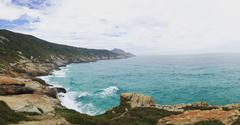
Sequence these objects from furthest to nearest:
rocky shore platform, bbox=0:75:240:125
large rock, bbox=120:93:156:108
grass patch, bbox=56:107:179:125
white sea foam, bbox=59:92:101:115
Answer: white sea foam, bbox=59:92:101:115 → large rock, bbox=120:93:156:108 → grass patch, bbox=56:107:179:125 → rocky shore platform, bbox=0:75:240:125

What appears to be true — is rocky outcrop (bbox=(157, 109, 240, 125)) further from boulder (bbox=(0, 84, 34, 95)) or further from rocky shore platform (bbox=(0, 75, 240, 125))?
boulder (bbox=(0, 84, 34, 95))

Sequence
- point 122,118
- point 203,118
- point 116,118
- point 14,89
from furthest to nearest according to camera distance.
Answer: point 14,89
point 116,118
point 122,118
point 203,118

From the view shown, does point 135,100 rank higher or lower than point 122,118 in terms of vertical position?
lower

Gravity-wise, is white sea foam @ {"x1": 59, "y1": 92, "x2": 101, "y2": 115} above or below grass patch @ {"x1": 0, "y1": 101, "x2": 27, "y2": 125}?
below

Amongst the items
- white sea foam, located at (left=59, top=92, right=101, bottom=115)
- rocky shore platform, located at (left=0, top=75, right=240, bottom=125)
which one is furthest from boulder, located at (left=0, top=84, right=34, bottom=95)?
white sea foam, located at (left=59, top=92, right=101, bottom=115)

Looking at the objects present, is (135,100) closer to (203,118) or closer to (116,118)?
(116,118)

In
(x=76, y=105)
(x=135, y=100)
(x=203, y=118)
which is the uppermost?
(x=203, y=118)

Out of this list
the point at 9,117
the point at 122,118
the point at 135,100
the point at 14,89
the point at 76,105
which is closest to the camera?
the point at 9,117

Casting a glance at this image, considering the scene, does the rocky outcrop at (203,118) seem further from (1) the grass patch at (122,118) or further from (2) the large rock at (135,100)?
(2) the large rock at (135,100)

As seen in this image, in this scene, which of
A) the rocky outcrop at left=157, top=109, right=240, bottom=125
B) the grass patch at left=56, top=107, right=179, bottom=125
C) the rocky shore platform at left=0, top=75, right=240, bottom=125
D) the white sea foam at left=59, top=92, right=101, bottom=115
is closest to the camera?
the rocky shore platform at left=0, top=75, right=240, bottom=125

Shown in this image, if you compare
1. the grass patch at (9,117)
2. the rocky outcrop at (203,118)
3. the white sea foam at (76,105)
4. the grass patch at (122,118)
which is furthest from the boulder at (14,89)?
the rocky outcrop at (203,118)

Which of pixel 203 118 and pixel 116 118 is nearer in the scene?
pixel 203 118

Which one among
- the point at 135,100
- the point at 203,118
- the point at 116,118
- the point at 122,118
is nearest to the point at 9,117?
the point at 122,118
